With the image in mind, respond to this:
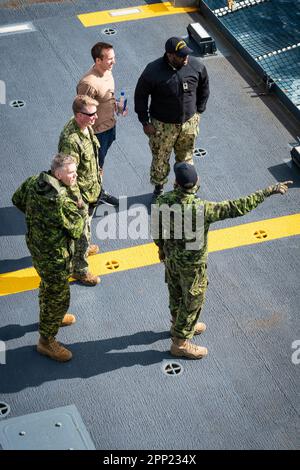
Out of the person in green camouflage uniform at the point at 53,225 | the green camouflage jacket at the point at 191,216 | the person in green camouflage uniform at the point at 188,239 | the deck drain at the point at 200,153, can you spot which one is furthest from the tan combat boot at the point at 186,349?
the deck drain at the point at 200,153

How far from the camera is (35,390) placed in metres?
7.33

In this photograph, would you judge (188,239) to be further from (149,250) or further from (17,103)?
(17,103)

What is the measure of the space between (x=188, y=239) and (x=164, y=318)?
51.6 inches

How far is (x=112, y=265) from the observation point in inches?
335

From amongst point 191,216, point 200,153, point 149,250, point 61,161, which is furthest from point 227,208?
point 200,153

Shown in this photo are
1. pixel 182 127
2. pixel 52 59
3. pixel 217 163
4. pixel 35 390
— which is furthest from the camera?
pixel 52 59

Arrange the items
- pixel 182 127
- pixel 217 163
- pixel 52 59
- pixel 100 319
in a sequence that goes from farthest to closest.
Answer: pixel 52 59 < pixel 217 163 < pixel 182 127 < pixel 100 319

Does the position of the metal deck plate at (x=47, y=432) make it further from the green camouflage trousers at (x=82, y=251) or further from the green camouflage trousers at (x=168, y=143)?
the green camouflage trousers at (x=168, y=143)

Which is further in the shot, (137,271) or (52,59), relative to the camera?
(52,59)

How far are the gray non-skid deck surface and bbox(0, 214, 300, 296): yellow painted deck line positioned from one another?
0.27 feet

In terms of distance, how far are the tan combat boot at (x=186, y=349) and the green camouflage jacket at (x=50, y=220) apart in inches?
47.0

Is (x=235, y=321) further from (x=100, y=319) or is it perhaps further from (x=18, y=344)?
(x=18, y=344)

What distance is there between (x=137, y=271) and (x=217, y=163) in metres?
1.87
